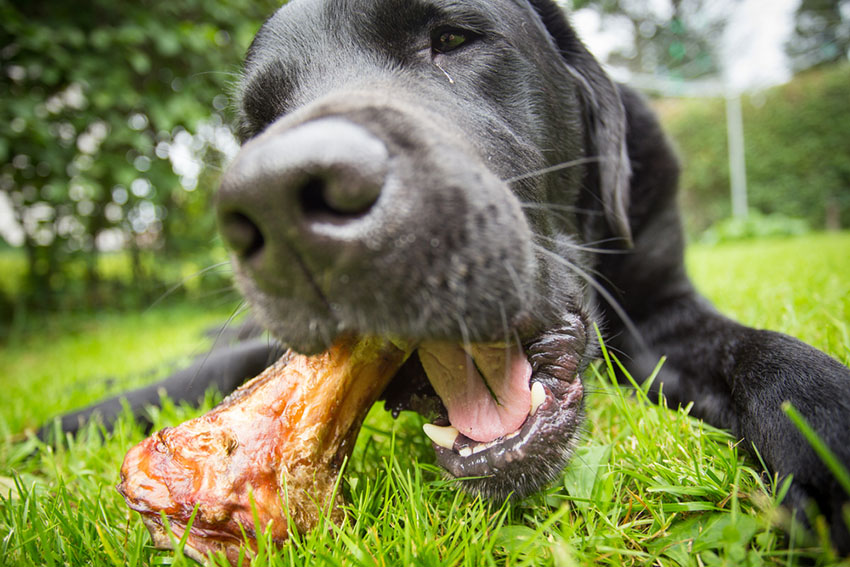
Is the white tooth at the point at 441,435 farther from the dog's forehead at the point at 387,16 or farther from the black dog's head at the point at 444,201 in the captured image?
the dog's forehead at the point at 387,16

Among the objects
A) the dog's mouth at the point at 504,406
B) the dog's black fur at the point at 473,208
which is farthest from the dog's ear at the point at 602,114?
the dog's mouth at the point at 504,406

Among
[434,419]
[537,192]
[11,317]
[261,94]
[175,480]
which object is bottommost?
[11,317]

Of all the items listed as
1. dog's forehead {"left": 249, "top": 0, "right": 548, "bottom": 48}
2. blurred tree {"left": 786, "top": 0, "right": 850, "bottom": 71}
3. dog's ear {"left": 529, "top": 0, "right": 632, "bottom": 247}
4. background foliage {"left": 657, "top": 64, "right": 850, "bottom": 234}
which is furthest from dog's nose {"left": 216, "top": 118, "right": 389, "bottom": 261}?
blurred tree {"left": 786, "top": 0, "right": 850, "bottom": 71}

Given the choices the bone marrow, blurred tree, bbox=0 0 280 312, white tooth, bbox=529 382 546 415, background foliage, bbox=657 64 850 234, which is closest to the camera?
the bone marrow

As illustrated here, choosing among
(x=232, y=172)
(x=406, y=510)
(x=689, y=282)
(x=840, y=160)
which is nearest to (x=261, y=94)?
(x=232, y=172)

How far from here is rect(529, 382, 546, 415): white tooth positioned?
107cm

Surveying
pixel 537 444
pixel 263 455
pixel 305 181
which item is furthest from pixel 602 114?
pixel 263 455

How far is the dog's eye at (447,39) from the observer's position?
146cm

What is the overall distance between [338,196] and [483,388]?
0.60 m

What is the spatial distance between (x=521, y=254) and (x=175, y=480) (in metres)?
0.83

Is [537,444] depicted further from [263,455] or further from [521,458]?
[263,455]

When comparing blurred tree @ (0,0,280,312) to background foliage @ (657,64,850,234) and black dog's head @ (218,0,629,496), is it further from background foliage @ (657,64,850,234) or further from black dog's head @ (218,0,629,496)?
background foliage @ (657,64,850,234)

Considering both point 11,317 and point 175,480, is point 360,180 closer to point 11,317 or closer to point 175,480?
point 175,480

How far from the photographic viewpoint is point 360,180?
77cm
